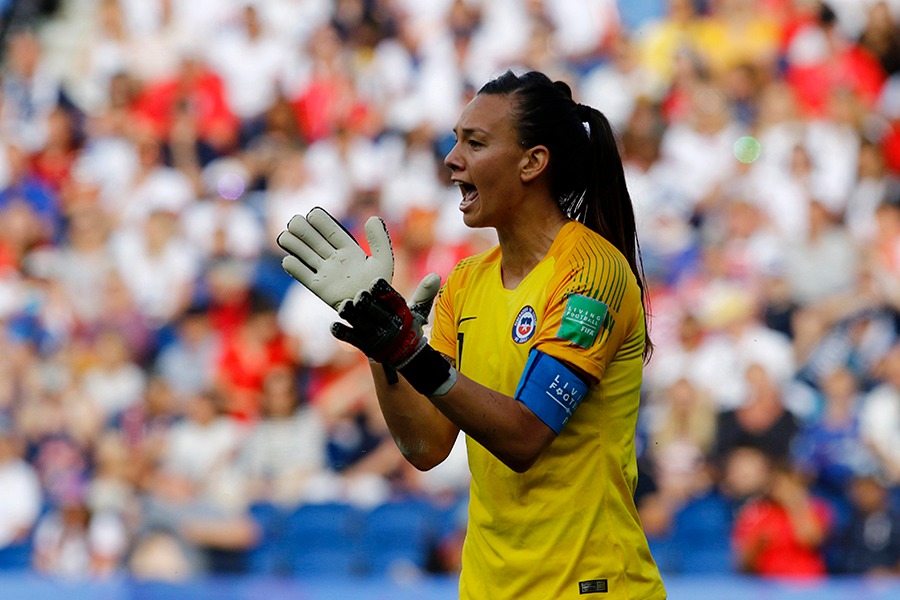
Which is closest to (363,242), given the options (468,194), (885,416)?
(885,416)

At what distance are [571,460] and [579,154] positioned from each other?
2.49 feet

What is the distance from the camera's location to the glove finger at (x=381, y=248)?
2.75 meters

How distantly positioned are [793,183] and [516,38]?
245 cm

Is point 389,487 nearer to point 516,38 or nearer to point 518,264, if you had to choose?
point 516,38

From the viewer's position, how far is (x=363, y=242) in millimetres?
8484

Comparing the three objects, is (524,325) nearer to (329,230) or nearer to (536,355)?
(536,355)

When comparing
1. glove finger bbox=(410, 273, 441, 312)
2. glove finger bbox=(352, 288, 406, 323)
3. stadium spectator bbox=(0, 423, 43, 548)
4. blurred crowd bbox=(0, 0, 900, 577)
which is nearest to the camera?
glove finger bbox=(352, 288, 406, 323)

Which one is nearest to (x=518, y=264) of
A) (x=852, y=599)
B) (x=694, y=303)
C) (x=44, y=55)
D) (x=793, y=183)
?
(x=852, y=599)

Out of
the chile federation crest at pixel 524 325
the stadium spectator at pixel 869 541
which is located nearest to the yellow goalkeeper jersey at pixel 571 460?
the chile federation crest at pixel 524 325

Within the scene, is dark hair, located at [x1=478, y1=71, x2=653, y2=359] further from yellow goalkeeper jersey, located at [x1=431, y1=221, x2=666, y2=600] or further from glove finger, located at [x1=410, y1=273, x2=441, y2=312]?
glove finger, located at [x1=410, y1=273, x2=441, y2=312]

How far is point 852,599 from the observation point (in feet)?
21.3

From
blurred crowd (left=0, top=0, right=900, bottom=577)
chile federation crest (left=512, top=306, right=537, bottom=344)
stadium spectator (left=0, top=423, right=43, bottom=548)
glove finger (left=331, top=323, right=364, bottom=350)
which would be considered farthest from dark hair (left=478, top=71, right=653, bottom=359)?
stadium spectator (left=0, top=423, right=43, bottom=548)

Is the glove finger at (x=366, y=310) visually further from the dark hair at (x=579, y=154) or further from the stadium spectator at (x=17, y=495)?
the stadium spectator at (x=17, y=495)

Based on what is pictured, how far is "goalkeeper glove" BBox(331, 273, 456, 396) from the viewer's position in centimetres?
264
